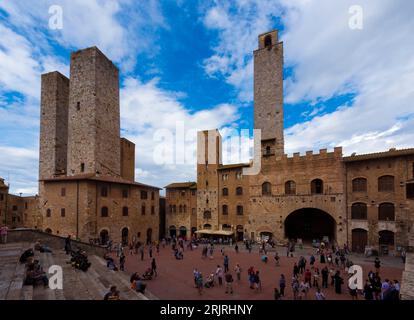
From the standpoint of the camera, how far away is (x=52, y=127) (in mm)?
38312

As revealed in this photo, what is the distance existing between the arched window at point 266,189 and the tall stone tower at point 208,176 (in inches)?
322

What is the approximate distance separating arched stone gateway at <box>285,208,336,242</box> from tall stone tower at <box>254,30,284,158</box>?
944 centimetres

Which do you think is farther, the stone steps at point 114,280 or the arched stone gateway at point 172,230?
the arched stone gateway at point 172,230

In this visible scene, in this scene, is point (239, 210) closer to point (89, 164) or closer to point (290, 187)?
point (290, 187)

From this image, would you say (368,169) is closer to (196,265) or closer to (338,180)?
(338,180)

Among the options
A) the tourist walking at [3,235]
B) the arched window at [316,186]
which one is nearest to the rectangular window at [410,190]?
the arched window at [316,186]

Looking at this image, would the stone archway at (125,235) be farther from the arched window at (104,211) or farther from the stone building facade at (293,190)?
the stone building facade at (293,190)

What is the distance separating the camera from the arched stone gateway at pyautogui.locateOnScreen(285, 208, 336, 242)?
114ft

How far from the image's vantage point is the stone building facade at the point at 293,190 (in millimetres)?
26703

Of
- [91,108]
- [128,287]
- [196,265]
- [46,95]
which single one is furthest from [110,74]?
[128,287]

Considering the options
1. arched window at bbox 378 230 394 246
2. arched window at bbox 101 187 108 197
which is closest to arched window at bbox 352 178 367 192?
arched window at bbox 378 230 394 246

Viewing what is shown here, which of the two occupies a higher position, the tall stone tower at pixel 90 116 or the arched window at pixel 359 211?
the tall stone tower at pixel 90 116

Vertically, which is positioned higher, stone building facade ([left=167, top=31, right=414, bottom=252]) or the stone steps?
stone building facade ([left=167, top=31, right=414, bottom=252])

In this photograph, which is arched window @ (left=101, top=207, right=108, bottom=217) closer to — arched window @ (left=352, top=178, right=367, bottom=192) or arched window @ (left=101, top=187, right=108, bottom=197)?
arched window @ (left=101, top=187, right=108, bottom=197)
